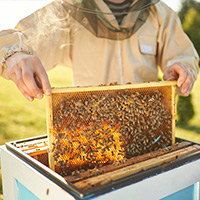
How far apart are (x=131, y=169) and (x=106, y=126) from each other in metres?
0.39

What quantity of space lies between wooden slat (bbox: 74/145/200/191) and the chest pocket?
3.79 feet

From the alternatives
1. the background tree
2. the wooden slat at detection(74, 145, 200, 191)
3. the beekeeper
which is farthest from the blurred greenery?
the wooden slat at detection(74, 145, 200, 191)

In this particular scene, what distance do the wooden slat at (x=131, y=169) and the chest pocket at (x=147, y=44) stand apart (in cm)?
116

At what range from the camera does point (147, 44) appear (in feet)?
7.85

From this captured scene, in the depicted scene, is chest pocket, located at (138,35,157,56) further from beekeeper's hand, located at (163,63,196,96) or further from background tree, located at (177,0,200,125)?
background tree, located at (177,0,200,125)

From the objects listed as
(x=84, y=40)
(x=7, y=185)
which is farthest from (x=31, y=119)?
(x=7, y=185)

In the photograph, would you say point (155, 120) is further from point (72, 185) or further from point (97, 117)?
point (72, 185)

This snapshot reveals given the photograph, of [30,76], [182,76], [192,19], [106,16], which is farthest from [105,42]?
[192,19]

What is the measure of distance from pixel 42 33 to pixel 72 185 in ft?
4.55

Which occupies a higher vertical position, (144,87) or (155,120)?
(144,87)

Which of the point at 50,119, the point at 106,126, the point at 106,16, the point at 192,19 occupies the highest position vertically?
the point at 192,19

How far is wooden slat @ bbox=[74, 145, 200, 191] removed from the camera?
3.72ft

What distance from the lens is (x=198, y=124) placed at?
7.46 metres

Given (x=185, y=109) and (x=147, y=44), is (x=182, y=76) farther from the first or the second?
(x=185, y=109)
